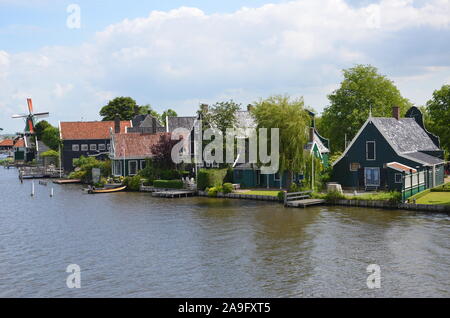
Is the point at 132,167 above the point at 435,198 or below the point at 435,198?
above

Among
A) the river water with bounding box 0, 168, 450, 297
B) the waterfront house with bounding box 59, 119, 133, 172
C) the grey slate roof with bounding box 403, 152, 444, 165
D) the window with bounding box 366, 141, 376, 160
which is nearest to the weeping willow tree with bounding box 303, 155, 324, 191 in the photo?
the window with bounding box 366, 141, 376, 160

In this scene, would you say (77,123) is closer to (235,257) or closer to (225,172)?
(225,172)

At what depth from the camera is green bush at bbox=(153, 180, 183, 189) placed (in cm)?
6206

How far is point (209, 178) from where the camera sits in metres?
59.2

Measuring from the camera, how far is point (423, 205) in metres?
41.6

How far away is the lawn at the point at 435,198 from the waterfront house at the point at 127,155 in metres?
41.0

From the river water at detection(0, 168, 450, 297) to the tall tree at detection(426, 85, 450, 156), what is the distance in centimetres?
2734

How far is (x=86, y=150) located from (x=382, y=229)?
75.9 m

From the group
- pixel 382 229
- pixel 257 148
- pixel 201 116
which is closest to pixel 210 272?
pixel 382 229

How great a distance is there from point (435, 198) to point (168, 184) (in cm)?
3200

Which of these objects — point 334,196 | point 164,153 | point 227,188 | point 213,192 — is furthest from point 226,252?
point 164,153

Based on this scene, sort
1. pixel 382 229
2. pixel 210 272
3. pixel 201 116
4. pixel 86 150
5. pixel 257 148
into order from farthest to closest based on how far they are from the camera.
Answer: pixel 86 150
pixel 201 116
pixel 257 148
pixel 382 229
pixel 210 272

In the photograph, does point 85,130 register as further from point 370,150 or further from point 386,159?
point 386,159
